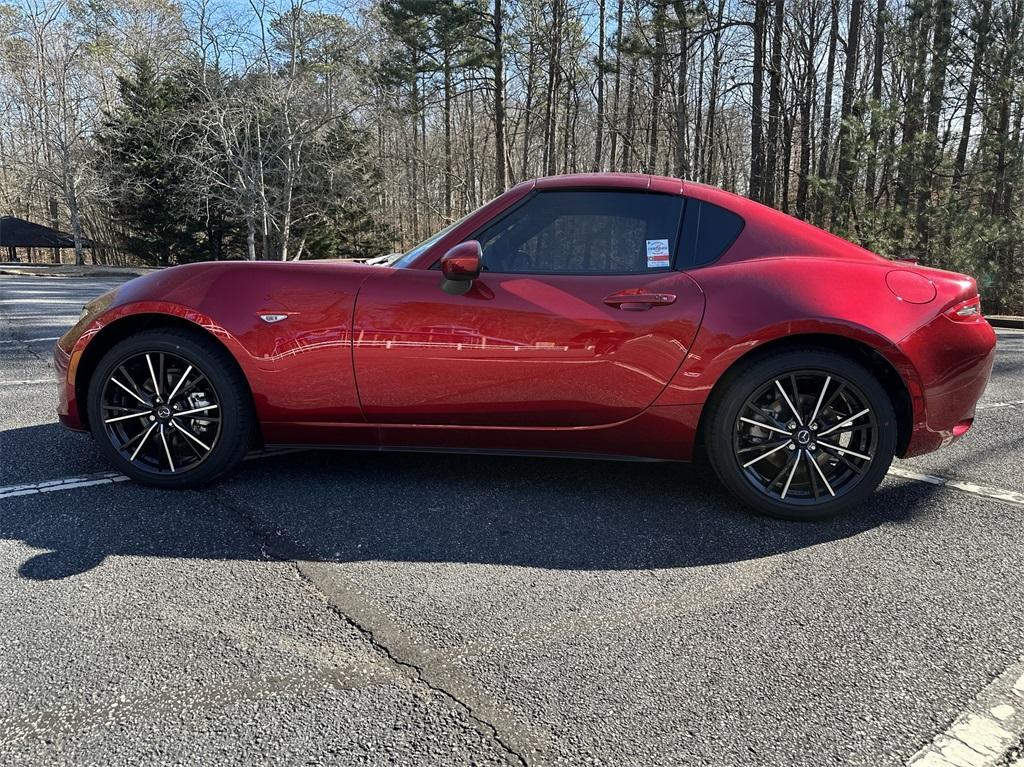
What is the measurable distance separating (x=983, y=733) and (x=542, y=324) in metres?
1.92

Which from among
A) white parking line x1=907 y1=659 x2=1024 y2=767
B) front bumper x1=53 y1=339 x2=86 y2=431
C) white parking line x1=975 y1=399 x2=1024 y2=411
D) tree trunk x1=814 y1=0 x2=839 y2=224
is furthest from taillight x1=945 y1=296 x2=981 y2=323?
tree trunk x1=814 y1=0 x2=839 y2=224

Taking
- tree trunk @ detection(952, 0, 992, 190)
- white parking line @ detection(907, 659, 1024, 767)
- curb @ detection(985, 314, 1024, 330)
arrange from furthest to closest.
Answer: tree trunk @ detection(952, 0, 992, 190) < curb @ detection(985, 314, 1024, 330) < white parking line @ detection(907, 659, 1024, 767)

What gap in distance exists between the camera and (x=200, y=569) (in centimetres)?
242

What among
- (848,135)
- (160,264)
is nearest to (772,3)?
(848,135)

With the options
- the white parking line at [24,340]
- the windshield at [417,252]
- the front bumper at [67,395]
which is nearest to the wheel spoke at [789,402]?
the windshield at [417,252]

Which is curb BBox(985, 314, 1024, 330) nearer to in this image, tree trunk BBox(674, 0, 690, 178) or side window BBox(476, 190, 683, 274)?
tree trunk BBox(674, 0, 690, 178)

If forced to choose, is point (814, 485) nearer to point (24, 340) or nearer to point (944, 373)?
point (944, 373)

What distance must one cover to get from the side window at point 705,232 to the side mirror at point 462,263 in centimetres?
88

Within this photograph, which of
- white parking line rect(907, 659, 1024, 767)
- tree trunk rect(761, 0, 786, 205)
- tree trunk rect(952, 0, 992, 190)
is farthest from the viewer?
tree trunk rect(761, 0, 786, 205)

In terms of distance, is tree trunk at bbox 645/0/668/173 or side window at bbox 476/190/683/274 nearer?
side window at bbox 476/190/683/274

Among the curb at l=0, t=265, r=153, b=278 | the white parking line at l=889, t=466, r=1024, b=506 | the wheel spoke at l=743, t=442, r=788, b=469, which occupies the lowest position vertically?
the white parking line at l=889, t=466, r=1024, b=506

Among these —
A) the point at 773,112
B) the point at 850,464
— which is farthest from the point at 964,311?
the point at 773,112

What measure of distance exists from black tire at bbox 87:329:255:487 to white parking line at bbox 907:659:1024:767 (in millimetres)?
2736

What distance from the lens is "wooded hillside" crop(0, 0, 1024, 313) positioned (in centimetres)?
1523
